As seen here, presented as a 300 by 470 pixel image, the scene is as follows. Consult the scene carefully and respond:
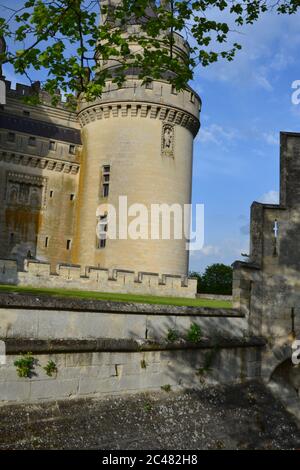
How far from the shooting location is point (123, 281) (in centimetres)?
2317

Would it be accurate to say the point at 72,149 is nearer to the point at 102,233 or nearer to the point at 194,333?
the point at 102,233

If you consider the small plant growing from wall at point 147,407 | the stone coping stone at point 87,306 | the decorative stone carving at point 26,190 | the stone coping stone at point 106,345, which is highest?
the decorative stone carving at point 26,190

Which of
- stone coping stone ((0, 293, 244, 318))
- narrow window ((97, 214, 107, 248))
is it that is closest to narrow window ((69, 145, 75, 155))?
narrow window ((97, 214, 107, 248))

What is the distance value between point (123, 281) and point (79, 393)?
53.6ft

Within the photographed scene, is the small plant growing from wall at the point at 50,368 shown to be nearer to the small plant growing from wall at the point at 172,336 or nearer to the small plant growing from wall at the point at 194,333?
the small plant growing from wall at the point at 172,336

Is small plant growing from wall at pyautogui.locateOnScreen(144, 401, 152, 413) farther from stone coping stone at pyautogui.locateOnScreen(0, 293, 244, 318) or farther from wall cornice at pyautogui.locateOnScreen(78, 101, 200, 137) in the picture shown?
wall cornice at pyautogui.locateOnScreen(78, 101, 200, 137)

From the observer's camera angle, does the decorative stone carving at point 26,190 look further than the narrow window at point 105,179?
Yes

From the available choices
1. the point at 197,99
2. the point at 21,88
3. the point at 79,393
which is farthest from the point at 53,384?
the point at 21,88

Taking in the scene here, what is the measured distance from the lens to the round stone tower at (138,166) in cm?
2841

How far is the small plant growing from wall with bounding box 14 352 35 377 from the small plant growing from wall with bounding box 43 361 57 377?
0.79 feet

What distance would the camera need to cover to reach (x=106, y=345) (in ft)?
23.6

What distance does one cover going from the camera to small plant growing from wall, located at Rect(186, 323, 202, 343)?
8.55 meters

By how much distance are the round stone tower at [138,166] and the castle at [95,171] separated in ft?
0.20

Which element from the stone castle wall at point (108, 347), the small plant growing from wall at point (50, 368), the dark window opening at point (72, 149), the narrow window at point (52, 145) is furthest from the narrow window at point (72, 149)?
the small plant growing from wall at point (50, 368)
